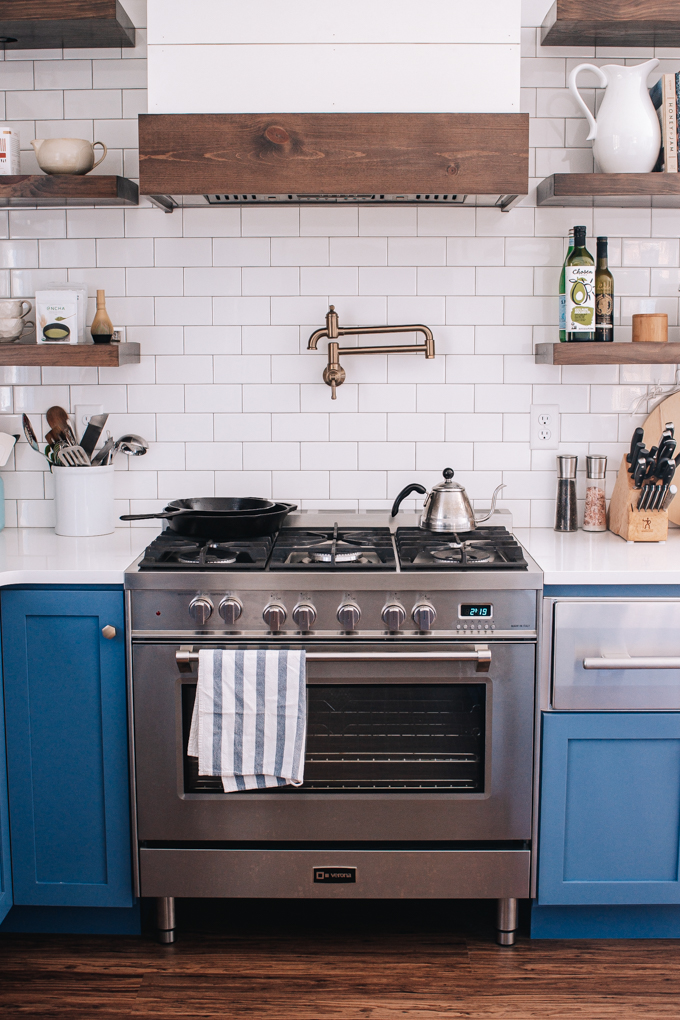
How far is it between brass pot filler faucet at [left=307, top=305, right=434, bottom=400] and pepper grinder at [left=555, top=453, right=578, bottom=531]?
56 centimetres

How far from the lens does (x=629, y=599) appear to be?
2252mm

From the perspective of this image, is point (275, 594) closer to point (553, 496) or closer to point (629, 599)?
point (629, 599)

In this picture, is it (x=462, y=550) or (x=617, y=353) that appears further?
(x=617, y=353)

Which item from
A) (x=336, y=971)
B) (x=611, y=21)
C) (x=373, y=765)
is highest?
(x=611, y=21)

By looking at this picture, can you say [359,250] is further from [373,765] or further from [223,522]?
[373,765]

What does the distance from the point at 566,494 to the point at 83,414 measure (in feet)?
5.27

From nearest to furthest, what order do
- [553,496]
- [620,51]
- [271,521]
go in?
[271,521] < [620,51] < [553,496]

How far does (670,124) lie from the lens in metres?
2.54

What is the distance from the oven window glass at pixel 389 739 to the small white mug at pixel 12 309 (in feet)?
4.33

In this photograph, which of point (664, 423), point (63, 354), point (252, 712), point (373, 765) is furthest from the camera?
point (664, 423)

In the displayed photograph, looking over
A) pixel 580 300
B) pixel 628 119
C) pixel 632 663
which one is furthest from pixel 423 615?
pixel 628 119

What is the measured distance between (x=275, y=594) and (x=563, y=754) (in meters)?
0.87

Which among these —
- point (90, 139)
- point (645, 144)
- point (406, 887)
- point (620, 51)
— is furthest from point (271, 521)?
point (620, 51)

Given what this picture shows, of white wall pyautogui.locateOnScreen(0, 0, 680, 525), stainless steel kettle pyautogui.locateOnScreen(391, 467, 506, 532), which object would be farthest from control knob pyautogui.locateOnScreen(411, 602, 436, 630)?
white wall pyautogui.locateOnScreen(0, 0, 680, 525)
